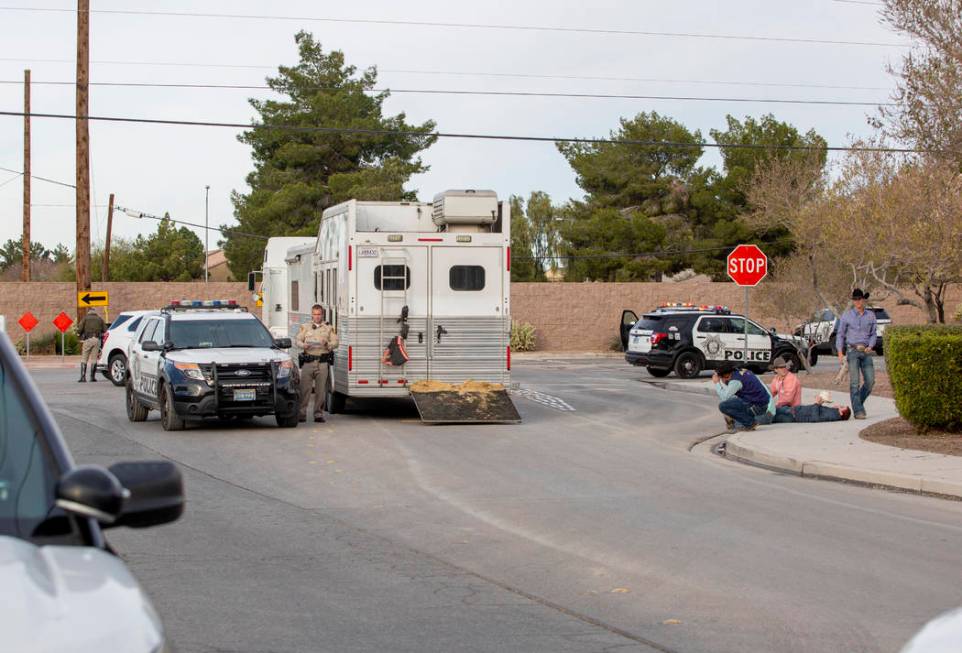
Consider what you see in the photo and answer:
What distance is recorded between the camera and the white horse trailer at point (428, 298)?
20.7m

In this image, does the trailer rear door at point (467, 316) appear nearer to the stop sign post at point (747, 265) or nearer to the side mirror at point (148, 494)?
the stop sign post at point (747, 265)

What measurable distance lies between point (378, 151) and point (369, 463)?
4628 centimetres

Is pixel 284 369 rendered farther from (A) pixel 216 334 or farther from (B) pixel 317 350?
(B) pixel 317 350

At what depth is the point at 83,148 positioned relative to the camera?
114ft

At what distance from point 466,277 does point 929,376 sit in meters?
7.66

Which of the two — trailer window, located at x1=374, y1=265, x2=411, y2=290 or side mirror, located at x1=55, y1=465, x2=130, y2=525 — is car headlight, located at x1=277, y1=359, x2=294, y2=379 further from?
side mirror, located at x1=55, y1=465, x2=130, y2=525

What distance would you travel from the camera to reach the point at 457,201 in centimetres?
2086

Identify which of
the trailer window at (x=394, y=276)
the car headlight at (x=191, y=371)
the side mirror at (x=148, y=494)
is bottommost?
the car headlight at (x=191, y=371)

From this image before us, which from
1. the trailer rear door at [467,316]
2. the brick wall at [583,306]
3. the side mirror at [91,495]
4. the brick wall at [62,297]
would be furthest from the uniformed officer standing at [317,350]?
the brick wall at [583,306]

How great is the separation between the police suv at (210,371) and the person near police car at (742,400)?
6.36 m

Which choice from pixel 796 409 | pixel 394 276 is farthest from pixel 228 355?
pixel 796 409

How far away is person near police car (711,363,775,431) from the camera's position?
750 inches

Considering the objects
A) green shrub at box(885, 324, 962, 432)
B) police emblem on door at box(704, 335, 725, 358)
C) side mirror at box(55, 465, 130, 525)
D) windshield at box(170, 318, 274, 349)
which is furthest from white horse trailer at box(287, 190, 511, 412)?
side mirror at box(55, 465, 130, 525)

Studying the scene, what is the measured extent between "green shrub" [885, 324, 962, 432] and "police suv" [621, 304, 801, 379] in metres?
15.7
